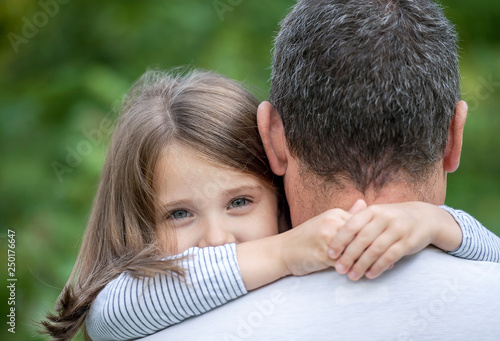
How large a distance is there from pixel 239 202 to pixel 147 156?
37 centimetres

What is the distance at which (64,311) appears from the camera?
7.48ft

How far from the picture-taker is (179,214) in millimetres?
2480

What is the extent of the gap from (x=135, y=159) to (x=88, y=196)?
2.25 meters

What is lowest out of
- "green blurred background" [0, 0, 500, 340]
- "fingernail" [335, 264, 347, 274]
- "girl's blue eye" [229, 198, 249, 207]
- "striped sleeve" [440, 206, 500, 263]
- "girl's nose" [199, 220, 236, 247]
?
"fingernail" [335, 264, 347, 274]

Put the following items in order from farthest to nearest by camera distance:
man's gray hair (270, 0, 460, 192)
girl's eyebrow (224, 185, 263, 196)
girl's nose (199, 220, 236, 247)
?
1. girl's eyebrow (224, 185, 263, 196)
2. girl's nose (199, 220, 236, 247)
3. man's gray hair (270, 0, 460, 192)

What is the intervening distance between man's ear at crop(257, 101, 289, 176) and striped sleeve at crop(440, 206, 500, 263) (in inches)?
20.1

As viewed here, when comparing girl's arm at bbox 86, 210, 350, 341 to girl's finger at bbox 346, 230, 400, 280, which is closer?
girl's finger at bbox 346, 230, 400, 280

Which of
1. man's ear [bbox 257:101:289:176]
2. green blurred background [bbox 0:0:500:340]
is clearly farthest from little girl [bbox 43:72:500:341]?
green blurred background [bbox 0:0:500:340]

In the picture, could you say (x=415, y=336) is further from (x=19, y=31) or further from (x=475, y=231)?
(x=19, y=31)

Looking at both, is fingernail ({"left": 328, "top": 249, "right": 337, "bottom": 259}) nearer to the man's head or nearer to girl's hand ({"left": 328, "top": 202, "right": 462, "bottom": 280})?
girl's hand ({"left": 328, "top": 202, "right": 462, "bottom": 280})

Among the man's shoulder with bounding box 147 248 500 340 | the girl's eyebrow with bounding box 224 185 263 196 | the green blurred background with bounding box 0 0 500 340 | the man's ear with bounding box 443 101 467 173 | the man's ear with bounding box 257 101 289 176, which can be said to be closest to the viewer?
the man's shoulder with bounding box 147 248 500 340

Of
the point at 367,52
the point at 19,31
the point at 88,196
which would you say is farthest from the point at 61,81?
the point at 367,52

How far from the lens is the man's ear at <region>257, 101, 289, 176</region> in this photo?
2146 mm

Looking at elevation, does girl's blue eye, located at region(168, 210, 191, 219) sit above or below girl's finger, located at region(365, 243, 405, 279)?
above
